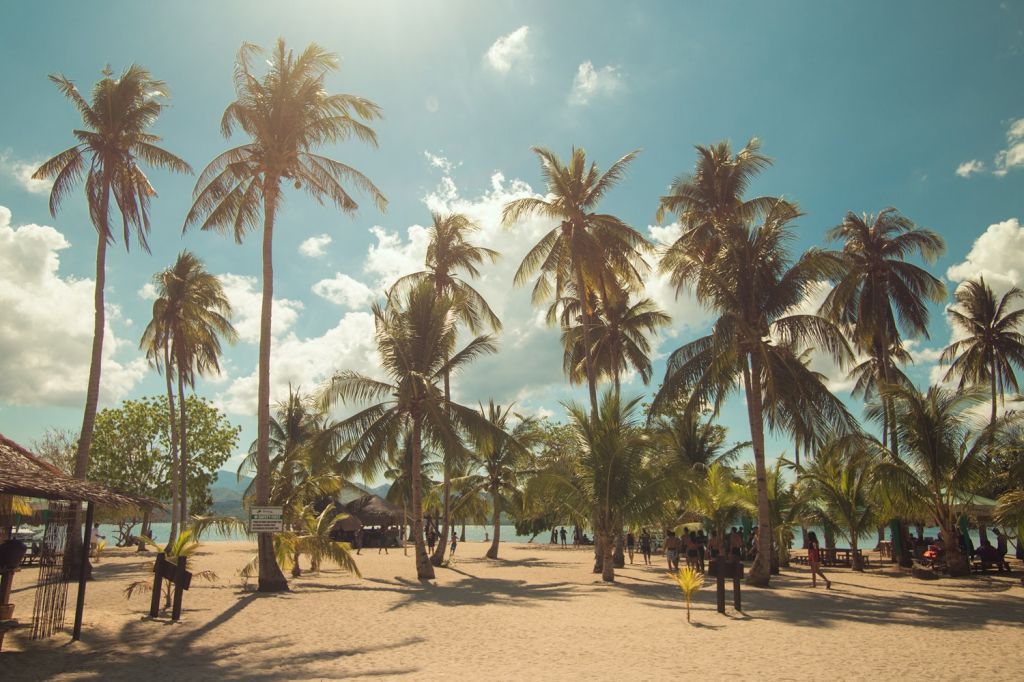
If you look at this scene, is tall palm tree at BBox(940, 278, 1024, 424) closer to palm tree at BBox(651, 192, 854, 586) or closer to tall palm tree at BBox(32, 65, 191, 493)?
palm tree at BBox(651, 192, 854, 586)

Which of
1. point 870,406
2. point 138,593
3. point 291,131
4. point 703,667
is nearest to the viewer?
point 703,667

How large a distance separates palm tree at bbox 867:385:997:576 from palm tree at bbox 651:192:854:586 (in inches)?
119

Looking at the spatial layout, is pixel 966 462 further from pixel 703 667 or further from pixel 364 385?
pixel 364 385

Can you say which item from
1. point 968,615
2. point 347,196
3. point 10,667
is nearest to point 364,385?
point 347,196

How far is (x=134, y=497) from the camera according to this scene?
31.3 feet

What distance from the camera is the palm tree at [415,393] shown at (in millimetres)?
18344

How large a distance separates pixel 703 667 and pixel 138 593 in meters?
12.7

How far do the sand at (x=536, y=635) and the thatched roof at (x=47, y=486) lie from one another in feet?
6.43

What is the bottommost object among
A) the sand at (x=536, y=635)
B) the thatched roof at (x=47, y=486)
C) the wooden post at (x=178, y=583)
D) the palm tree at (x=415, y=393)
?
the sand at (x=536, y=635)

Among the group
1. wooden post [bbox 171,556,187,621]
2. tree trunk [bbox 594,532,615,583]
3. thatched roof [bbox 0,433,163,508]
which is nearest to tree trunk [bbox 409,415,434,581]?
tree trunk [bbox 594,532,615,583]

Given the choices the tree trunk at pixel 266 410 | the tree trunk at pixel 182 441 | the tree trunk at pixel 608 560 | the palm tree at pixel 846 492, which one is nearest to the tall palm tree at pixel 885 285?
the palm tree at pixel 846 492

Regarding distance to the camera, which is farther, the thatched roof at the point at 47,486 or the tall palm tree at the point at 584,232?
the tall palm tree at the point at 584,232

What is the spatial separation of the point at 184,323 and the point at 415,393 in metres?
12.4

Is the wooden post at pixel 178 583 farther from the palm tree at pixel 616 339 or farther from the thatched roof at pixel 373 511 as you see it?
the thatched roof at pixel 373 511
